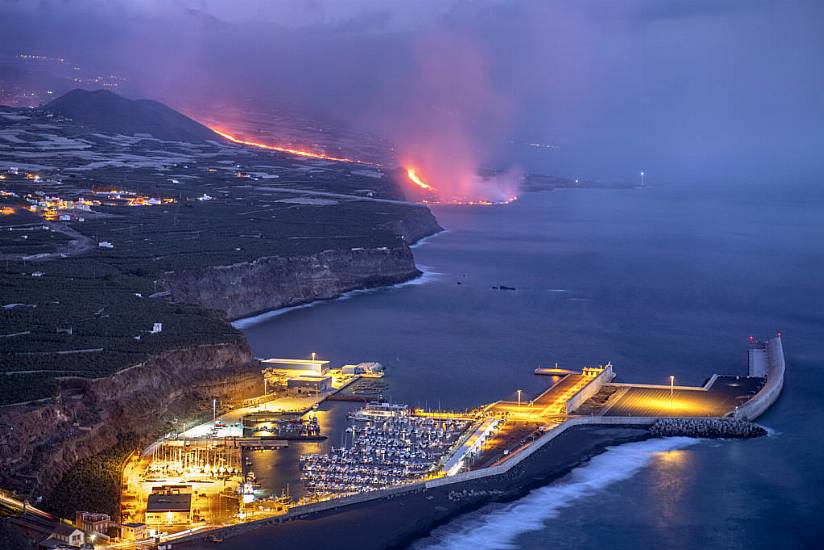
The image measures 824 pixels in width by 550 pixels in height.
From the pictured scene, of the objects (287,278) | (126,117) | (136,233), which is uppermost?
(126,117)

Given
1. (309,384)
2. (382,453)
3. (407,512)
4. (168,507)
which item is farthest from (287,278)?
(168,507)

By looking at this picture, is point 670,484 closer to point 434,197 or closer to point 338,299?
point 338,299

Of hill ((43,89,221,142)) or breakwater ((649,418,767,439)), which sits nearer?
breakwater ((649,418,767,439))

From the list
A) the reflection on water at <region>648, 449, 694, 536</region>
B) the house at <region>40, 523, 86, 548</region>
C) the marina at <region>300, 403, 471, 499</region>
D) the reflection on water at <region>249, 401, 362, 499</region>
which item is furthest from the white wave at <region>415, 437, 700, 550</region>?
the house at <region>40, 523, 86, 548</region>

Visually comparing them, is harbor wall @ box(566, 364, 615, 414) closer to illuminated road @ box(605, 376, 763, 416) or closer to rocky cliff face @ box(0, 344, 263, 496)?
illuminated road @ box(605, 376, 763, 416)

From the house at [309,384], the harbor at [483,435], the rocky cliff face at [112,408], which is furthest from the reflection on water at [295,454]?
the rocky cliff face at [112,408]

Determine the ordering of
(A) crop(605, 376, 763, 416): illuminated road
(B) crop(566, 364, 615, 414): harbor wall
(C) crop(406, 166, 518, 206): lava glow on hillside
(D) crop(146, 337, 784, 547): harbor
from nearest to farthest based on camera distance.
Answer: (D) crop(146, 337, 784, 547): harbor < (A) crop(605, 376, 763, 416): illuminated road < (B) crop(566, 364, 615, 414): harbor wall < (C) crop(406, 166, 518, 206): lava glow on hillside

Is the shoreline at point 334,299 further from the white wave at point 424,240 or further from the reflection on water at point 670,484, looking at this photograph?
the reflection on water at point 670,484
